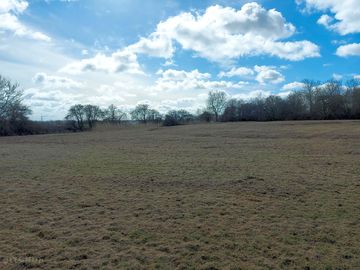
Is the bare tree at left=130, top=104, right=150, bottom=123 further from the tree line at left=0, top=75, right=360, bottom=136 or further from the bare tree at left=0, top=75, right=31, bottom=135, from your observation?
the bare tree at left=0, top=75, right=31, bottom=135

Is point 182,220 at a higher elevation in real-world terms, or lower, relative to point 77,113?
lower

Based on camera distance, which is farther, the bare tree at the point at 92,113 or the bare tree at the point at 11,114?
the bare tree at the point at 92,113

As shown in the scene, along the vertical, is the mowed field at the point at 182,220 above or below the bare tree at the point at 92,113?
below

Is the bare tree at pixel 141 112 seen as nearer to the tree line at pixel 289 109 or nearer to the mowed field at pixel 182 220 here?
the tree line at pixel 289 109

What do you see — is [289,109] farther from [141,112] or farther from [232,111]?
[141,112]

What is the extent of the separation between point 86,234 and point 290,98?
103442 millimetres

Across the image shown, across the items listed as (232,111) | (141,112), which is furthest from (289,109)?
(141,112)

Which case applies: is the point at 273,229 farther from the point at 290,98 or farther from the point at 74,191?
the point at 290,98

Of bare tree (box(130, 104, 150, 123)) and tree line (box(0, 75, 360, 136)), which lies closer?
tree line (box(0, 75, 360, 136))

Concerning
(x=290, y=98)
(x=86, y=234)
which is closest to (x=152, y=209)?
(x=86, y=234)

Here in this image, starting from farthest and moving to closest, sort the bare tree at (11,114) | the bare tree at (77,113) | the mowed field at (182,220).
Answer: the bare tree at (77,113)
the bare tree at (11,114)
the mowed field at (182,220)

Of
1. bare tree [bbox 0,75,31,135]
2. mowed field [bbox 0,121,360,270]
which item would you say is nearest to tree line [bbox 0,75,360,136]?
bare tree [bbox 0,75,31,135]

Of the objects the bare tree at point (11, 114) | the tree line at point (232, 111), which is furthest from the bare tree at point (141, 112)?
the bare tree at point (11, 114)

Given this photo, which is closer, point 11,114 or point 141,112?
point 11,114
